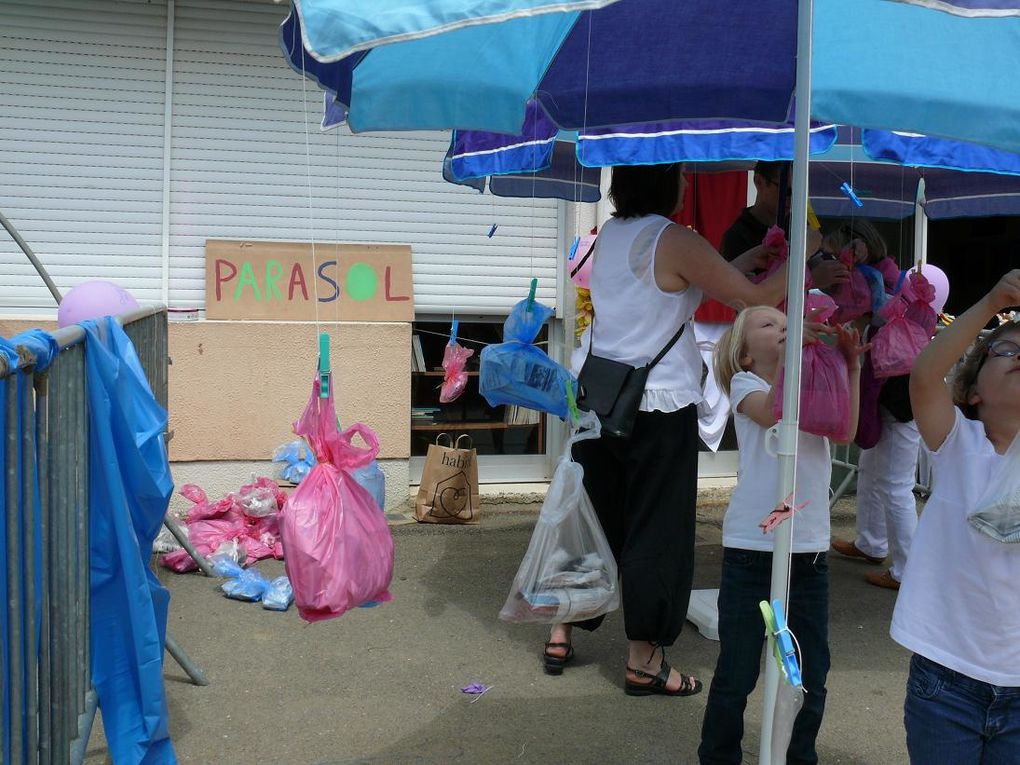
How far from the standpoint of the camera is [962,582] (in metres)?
2.37

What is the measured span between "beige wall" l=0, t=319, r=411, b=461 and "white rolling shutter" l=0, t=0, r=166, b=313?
0.60 meters

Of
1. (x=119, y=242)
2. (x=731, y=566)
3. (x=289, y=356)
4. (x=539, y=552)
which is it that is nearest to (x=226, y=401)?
(x=289, y=356)

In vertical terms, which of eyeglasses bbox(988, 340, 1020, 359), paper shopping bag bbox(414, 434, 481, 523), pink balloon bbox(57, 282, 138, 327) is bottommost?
paper shopping bag bbox(414, 434, 481, 523)

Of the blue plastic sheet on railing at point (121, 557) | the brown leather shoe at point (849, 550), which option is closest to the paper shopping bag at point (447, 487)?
the brown leather shoe at point (849, 550)

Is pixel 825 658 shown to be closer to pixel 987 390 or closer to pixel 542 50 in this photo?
pixel 987 390

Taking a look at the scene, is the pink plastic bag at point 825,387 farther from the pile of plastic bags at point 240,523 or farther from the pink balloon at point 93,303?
the pile of plastic bags at point 240,523

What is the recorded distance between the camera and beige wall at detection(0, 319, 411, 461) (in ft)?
21.1

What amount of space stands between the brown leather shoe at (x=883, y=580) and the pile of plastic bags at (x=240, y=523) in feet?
10.9

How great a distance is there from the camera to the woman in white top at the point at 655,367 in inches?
147

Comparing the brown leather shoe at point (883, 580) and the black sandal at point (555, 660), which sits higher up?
the brown leather shoe at point (883, 580)

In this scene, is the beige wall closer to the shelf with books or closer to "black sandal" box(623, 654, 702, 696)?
the shelf with books

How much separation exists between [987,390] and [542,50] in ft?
5.78

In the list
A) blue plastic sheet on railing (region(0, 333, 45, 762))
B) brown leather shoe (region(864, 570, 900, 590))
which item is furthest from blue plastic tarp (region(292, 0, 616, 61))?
brown leather shoe (region(864, 570, 900, 590))

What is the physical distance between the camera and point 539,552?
3.68 metres
